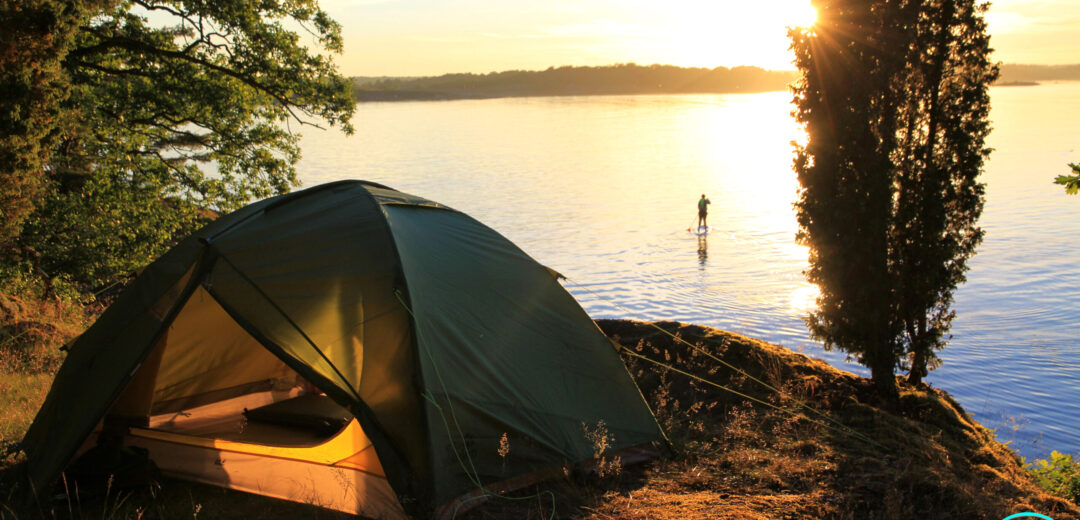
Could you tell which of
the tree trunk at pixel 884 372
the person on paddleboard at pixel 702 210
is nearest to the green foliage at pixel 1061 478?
the tree trunk at pixel 884 372

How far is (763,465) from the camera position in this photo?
235 inches

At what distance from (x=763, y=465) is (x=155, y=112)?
1283 cm

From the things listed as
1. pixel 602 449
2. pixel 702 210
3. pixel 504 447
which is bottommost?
pixel 702 210

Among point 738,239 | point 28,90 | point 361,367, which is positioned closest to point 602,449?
point 361,367

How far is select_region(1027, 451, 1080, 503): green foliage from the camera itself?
646 centimetres

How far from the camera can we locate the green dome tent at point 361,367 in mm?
5105

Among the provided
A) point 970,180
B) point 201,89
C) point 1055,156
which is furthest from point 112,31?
point 1055,156

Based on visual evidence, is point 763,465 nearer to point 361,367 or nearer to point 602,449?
point 602,449

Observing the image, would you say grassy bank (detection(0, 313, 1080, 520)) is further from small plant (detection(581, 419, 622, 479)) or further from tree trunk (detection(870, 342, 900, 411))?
tree trunk (detection(870, 342, 900, 411))

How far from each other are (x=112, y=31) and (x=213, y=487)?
395 inches

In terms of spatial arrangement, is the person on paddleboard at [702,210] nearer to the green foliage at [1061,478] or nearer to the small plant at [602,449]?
the green foliage at [1061,478]

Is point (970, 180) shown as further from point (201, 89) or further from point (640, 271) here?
point (640, 271)

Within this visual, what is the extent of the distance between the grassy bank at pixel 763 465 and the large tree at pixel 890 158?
3.06 feet

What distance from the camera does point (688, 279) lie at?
2144 cm
